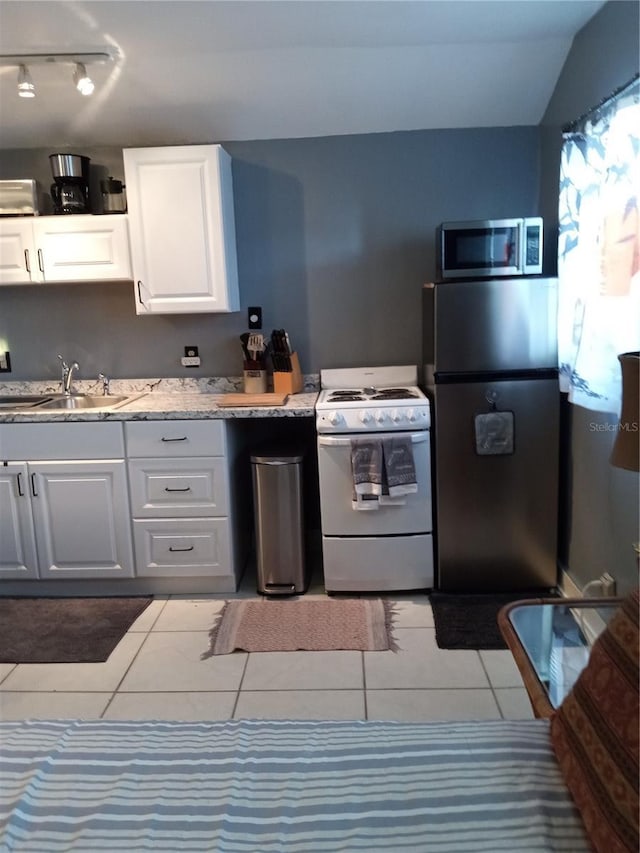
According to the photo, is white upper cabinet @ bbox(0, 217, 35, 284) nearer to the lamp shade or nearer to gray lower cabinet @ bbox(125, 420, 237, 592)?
gray lower cabinet @ bbox(125, 420, 237, 592)

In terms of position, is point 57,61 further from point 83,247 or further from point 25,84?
point 83,247

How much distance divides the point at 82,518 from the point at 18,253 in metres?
1.40

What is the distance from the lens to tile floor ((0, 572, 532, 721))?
232 centimetres

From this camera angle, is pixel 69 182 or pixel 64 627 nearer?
pixel 64 627

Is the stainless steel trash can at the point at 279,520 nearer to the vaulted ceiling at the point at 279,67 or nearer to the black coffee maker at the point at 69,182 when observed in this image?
the black coffee maker at the point at 69,182

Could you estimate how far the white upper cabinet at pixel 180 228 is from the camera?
127 inches

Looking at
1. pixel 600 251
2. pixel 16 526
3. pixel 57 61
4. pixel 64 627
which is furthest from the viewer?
pixel 16 526

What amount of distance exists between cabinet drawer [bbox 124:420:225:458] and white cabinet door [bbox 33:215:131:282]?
33.2 inches

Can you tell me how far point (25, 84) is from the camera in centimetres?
278

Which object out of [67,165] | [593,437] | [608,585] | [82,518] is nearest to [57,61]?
[67,165]

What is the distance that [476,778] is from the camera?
1244 millimetres

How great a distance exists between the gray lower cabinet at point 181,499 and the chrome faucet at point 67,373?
0.76 metres

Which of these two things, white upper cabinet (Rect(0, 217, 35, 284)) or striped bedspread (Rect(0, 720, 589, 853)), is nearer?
striped bedspread (Rect(0, 720, 589, 853))

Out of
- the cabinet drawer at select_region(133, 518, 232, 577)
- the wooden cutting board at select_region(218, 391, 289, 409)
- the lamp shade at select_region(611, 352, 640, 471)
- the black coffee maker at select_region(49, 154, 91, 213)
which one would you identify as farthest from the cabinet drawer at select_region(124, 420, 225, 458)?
the lamp shade at select_region(611, 352, 640, 471)
